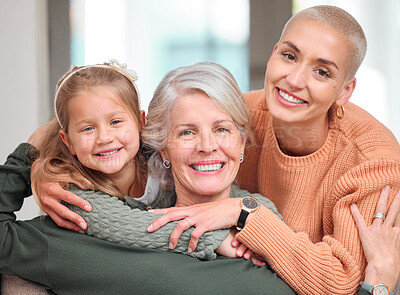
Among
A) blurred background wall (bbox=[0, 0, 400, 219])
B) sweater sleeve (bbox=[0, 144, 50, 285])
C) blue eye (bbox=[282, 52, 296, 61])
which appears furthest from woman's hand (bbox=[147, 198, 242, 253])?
blurred background wall (bbox=[0, 0, 400, 219])

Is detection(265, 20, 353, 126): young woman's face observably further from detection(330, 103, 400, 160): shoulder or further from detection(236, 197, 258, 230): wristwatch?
detection(236, 197, 258, 230): wristwatch

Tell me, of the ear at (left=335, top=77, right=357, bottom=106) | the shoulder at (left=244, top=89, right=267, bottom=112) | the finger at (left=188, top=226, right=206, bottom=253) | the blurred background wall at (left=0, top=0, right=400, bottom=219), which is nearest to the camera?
the finger at (left=188, top=226, right=206, bottom=253)

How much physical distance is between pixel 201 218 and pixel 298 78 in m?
0.60

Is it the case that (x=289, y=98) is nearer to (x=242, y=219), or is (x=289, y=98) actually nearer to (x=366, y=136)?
(x=366, y=136)

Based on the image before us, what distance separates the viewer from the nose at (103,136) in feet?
5.62

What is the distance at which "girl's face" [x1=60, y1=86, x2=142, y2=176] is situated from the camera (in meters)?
1.74

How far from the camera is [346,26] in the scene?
1.73m

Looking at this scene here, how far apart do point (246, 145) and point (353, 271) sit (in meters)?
0.62

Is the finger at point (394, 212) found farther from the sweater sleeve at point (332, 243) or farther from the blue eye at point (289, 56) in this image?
the blue eye at point (289, 56)

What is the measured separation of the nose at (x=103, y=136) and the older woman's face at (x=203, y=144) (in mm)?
206

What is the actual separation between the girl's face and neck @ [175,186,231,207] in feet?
0.75

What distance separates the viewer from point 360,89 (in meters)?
4.40

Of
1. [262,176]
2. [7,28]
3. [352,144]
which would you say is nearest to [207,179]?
[262,176]

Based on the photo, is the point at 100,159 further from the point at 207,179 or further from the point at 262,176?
the point at 262,176
